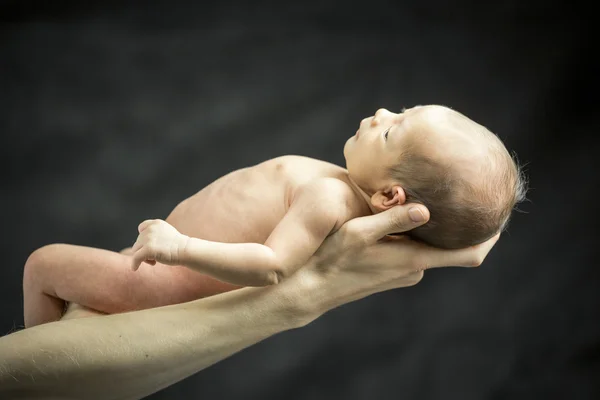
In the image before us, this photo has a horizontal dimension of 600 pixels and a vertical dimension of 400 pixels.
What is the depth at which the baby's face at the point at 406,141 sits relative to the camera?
1.19m

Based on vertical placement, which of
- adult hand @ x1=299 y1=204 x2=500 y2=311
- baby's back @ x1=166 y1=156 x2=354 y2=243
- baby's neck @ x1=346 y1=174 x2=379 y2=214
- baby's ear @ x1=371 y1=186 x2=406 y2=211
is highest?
baby's back @ x1=166 y1=156 x2=354 y2=243

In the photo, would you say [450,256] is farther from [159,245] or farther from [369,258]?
[159,245]

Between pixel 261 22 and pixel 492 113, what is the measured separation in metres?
0.63

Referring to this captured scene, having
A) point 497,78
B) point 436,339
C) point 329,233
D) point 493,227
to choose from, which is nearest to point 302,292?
point 329,233

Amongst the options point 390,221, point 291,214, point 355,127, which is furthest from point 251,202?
point 355,127

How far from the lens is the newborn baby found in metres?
1.18

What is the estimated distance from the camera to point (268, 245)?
1.20 meters

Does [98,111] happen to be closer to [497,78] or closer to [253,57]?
[253,57]

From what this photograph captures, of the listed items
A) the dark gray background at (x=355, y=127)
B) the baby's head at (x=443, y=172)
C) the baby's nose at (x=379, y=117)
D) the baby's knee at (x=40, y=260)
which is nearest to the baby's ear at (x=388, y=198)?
the baby's head at (x=443, y=172)

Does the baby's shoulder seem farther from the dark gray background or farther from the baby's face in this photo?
the dark gray background

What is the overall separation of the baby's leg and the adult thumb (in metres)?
0.27

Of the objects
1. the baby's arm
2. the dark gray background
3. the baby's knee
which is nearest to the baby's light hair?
the baby's arm

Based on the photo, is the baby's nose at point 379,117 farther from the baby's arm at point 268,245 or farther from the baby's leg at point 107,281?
the baby's leg at point 107,281

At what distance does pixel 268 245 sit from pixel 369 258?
18 centimetres
